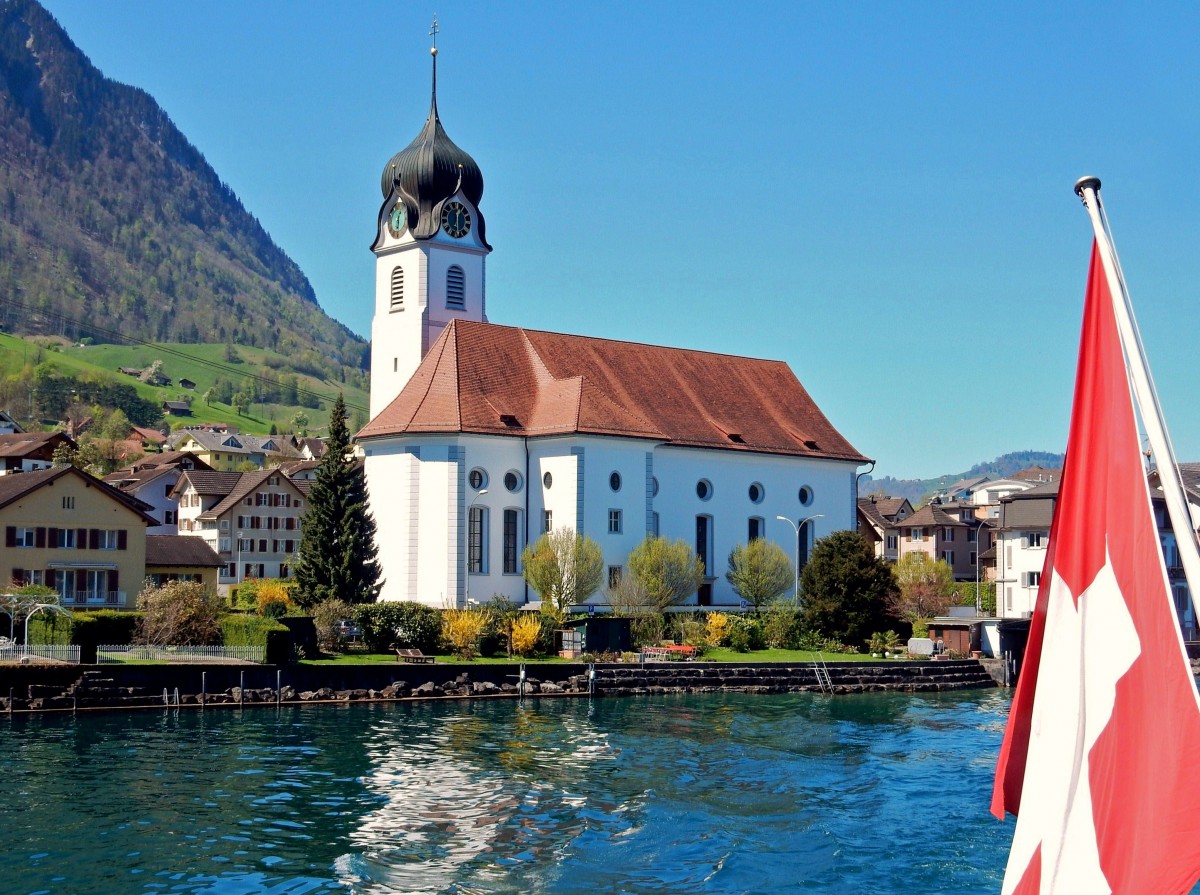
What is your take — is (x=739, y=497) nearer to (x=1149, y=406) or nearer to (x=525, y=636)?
(x=525, y=636)

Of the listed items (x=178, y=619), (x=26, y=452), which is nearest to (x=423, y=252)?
(x=178, y=619)

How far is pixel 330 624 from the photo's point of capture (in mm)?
55344

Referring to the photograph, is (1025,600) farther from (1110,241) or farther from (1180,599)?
(1110,241)

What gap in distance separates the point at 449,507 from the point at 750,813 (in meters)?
37.5

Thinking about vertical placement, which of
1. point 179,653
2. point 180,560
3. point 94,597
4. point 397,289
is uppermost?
point 397,289

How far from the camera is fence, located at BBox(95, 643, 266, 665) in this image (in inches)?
1917

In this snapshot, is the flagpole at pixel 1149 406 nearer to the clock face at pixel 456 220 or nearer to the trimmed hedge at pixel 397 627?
the trimmed hedge at pixel 397 627

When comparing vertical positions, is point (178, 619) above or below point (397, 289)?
below

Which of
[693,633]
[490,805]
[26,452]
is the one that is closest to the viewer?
[490,805]

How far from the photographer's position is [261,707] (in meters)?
46.4

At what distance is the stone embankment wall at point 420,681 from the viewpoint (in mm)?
43812

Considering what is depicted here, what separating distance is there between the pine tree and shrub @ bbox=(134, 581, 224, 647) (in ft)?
43.3

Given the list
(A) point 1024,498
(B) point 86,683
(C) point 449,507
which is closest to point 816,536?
(A) point 1024,498

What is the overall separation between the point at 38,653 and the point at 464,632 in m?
16.2
